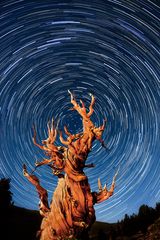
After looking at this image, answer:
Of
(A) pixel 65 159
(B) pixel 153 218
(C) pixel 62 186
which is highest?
(A) pixel 65 159

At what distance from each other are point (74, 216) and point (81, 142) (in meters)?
4.00

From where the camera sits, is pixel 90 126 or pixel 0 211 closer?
pixel 90 126

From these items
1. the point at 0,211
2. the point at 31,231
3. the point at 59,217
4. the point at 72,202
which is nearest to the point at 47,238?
the point at 59,217

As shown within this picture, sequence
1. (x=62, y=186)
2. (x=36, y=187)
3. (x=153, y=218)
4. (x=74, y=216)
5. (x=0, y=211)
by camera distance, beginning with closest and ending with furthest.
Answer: (x=74, y=216), (x=62, y=186), (x=36, y=187), (x=0, y=211), (x=153, y=218)

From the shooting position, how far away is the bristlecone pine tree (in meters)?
12.7

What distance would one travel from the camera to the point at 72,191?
1309 cm

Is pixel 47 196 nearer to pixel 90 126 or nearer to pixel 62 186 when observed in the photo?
pixel 62 186

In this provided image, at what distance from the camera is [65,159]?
1372cm

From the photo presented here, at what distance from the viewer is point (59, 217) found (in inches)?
510

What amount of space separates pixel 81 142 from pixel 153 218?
57.5ft

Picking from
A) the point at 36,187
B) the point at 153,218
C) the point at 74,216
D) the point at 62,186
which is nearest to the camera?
the point at 74,216

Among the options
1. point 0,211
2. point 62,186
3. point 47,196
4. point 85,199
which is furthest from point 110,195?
point 0,211

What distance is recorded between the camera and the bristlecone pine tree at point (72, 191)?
12.7 m

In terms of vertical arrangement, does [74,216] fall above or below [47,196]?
below
